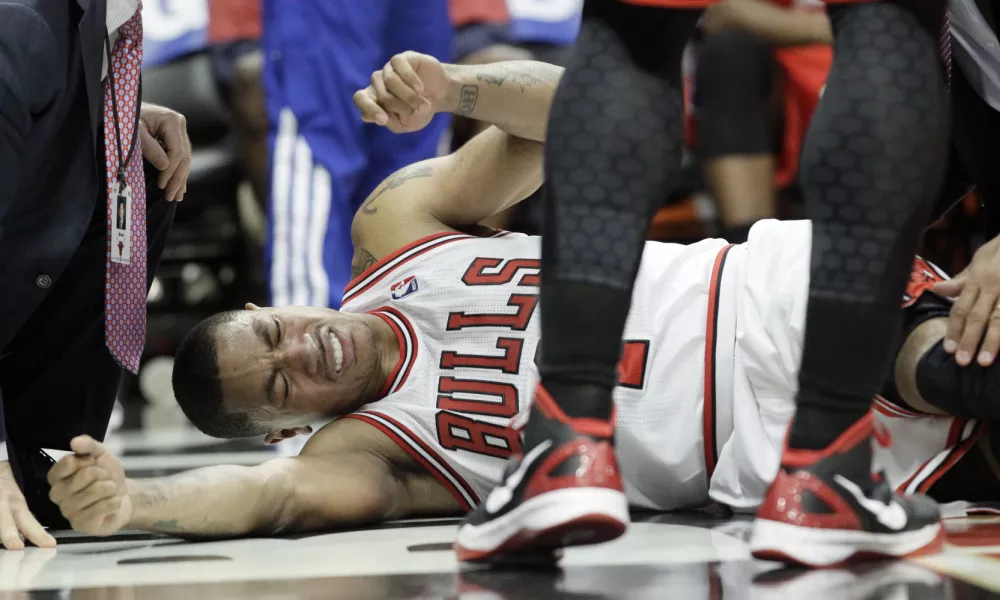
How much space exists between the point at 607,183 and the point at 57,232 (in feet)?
3.56

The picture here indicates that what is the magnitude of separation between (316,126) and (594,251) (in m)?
2.48

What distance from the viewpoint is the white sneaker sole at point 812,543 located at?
116 cm

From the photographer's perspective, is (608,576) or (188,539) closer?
(608,576)

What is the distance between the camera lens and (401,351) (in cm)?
206

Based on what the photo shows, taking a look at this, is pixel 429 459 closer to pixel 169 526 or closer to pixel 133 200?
pixel 169 526

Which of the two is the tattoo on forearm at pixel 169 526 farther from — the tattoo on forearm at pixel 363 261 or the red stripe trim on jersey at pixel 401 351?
the tattoo on forearm at pixel 363 261

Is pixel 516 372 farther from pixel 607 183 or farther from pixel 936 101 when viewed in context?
pixel 936 101

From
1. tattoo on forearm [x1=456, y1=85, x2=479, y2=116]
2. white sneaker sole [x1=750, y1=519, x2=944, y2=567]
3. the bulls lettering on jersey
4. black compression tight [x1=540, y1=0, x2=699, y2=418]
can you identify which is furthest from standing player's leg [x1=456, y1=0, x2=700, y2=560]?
tattoo on forearm [x1=456, y1=85, x2=479, y2=116]

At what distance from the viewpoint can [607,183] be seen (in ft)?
3.90

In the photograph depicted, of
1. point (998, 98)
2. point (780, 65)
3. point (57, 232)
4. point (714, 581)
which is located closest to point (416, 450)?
point (57, 232)

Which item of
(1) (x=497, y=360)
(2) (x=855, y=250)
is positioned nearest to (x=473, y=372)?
(1) (x=497, y=360)

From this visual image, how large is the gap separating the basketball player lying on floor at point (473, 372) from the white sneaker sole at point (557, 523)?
0.52m

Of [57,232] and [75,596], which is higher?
[57,232]

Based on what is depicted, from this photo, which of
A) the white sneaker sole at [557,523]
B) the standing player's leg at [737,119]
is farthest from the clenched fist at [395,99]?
the standing player's leg at [737,119]
